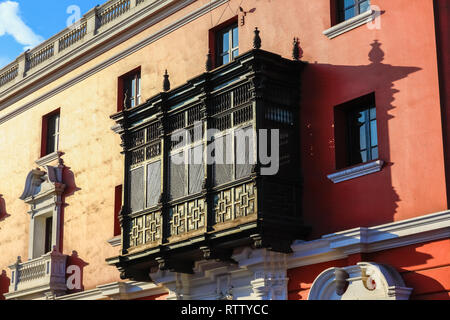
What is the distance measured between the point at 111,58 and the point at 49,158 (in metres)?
3.18

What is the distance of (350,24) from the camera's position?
15172 mm

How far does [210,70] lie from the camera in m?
16.6

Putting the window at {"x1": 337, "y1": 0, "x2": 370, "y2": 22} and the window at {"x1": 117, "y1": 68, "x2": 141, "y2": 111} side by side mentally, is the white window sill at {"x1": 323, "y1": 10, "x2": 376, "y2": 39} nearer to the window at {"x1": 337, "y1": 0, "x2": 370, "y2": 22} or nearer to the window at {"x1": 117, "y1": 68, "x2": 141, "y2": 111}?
the window at {"x1": 337, "y1": 0, "x2": 370, "y2": 22}

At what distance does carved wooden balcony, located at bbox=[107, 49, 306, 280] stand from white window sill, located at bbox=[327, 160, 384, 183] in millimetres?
814

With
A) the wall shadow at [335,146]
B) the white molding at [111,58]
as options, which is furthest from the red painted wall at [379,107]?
the white molding at [111,58]

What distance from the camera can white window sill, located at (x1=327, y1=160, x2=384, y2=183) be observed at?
46.4 feet

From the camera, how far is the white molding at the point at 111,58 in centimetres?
1898

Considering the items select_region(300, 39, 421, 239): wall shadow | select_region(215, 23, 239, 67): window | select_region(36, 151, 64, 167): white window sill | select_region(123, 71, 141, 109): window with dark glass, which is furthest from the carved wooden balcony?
select_region(36, 151, 64, 167): white window sill

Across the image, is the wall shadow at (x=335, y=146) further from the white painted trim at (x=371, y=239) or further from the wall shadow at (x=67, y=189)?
the wall shadow at (x=67, y=189)

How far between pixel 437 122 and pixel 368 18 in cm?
250

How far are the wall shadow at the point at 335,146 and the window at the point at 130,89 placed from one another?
18.1ft

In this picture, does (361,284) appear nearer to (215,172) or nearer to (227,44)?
(215,172)

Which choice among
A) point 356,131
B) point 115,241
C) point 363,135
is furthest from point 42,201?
point 363,135

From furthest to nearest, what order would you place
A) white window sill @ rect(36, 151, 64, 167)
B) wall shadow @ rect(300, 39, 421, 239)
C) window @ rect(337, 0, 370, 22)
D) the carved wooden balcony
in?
white window sill @ rect(36, 151, 64, 167)
window @ rect(337, 0, 370, 22)
the carved wooden balcony
wall shadow @ rect(300, 39, 421, 239)
